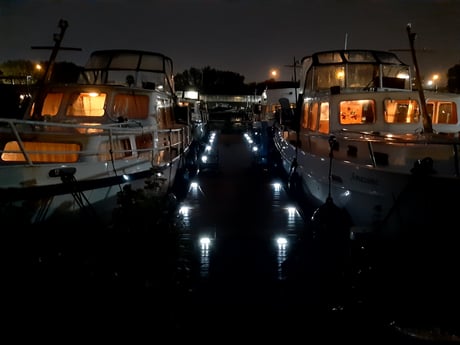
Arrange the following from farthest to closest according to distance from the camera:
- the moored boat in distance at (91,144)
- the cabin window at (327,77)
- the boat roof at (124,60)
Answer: the boat roof at (124,60) < the cabin window at (327,77) < the moored boat in distance at (91,144)

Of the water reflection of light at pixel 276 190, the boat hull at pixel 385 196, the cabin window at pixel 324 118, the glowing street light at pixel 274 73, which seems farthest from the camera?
the glowing street light at pixel 274 73

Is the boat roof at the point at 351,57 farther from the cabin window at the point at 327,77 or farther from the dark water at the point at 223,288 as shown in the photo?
the dark water at the point at 223,288

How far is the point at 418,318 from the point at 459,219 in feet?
6.22

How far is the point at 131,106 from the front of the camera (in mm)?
11414

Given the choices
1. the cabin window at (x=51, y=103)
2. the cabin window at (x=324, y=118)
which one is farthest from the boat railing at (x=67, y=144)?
the cabin window at (x=324, y=118)

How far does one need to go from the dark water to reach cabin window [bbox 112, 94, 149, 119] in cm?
423

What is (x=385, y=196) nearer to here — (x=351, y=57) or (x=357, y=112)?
(x=357, y=112)

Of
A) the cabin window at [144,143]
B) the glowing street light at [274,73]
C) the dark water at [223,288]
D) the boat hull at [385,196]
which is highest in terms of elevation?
the glowing street light at [274,73]

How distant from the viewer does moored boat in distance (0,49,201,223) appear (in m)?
7.17

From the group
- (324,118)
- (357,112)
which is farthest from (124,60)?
(357,112)

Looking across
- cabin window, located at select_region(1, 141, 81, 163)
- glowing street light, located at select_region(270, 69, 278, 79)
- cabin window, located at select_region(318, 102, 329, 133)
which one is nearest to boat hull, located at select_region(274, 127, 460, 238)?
cabin window, located at select_region(318, 102, 329, 133)

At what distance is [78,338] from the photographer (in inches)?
202

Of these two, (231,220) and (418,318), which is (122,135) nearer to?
(231,220)

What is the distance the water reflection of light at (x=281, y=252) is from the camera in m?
6.96
